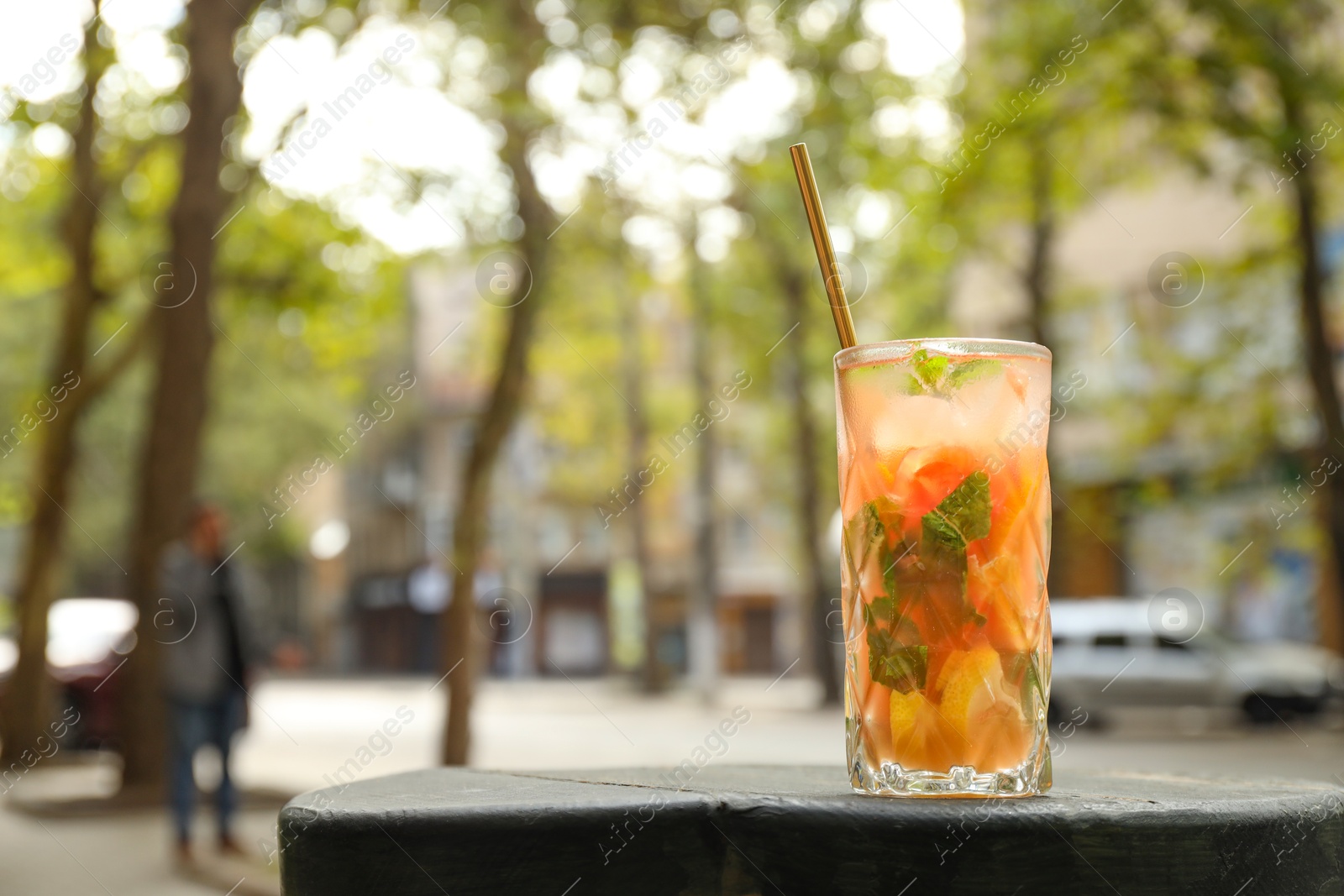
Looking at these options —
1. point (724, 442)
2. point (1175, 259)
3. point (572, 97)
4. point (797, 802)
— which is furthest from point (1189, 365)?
point (797, 802)

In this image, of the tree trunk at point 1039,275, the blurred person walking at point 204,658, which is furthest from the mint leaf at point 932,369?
the tree trunk at point 1039,275

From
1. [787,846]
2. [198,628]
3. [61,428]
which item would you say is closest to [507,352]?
[198,628]

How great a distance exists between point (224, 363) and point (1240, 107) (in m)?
23.2

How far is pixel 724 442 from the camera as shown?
1414 inches

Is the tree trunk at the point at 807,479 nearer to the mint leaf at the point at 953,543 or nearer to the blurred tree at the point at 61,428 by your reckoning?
the blurred tree at the point at 61,428

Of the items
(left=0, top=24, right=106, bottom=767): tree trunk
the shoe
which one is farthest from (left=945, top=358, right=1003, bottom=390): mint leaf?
(left=0, top=24, right=106, bottom=767): tree trunk

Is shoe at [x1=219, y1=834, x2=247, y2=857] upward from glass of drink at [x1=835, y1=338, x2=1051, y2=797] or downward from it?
downward

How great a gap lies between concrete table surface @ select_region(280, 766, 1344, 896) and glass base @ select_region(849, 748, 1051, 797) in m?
0.08

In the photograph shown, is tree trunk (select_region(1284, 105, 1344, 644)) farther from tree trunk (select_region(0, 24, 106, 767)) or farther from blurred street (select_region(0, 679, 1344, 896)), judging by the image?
tree trunk (select_region(0, 24, 106, 767))

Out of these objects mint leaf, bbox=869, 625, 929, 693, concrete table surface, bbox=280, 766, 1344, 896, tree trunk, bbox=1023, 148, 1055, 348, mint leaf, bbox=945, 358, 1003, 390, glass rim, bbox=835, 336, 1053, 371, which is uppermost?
tree trunk, bbox=1023, 148, 1055, 348

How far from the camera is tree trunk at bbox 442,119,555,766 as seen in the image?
11906 millimetres

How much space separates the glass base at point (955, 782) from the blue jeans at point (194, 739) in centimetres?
781

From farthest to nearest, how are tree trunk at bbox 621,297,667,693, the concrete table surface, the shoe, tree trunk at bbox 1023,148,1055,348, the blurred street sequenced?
tree trunk at bbox 621,297,667,693 < tree trunk at bbox 1023,148,1055,348 < the shoe < the blurred street < the concrete table surface

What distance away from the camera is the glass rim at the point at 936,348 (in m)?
1.81
